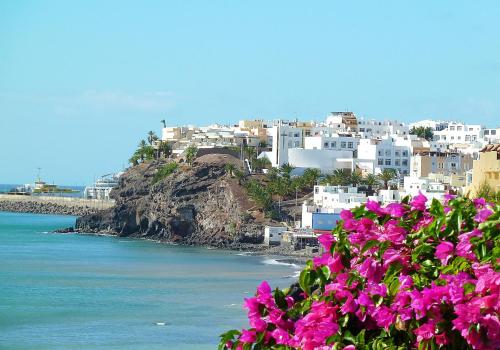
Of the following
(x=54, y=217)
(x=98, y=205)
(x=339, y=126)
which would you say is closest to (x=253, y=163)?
(x=339, y=126)

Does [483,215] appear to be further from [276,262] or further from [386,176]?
[386,176]

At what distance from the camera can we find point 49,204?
16050cm

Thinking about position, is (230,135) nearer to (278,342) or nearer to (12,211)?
(12,211)

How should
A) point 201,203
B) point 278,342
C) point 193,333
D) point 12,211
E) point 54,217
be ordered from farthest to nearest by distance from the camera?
point 12,211 → point 54,217 → point 201,203 → point 193,333 → point 278,342

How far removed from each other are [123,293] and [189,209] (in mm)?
41997

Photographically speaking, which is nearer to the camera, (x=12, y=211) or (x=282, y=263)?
(x=282, y=263)

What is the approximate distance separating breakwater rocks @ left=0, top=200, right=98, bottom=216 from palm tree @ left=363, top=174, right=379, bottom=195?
57.9 meters

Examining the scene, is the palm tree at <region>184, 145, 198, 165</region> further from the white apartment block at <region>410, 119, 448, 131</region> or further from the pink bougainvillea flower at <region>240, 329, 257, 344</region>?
the pink bougainvillea flower at <region>240, 329, 257, 344</region>

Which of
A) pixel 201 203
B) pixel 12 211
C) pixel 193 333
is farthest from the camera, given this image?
pixel 12 211

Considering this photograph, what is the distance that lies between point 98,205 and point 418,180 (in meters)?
69.0

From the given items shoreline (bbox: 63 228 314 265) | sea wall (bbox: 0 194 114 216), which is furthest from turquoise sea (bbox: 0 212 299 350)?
sea wall (bbox: 0 194 114 216)

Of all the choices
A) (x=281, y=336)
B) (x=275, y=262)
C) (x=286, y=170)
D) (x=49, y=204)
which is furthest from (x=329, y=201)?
(x=49, y=204)

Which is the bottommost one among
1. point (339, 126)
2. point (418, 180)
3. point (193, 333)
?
point (193, 333)

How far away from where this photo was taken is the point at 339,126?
119 meters
